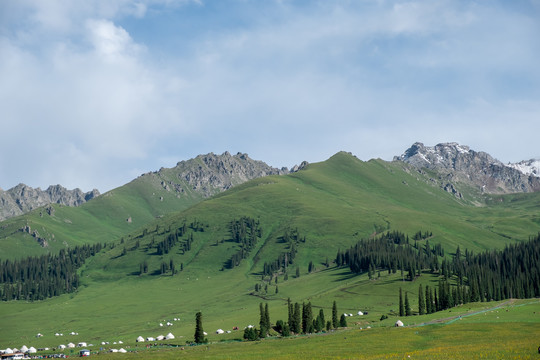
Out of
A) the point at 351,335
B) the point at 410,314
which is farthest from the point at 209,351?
the point at 410,314

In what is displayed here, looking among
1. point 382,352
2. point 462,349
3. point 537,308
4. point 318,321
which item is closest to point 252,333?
point 318,321

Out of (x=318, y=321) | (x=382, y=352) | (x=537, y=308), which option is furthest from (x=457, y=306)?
(x=382, y=352)

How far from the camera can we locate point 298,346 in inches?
5221

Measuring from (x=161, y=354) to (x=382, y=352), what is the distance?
182ft

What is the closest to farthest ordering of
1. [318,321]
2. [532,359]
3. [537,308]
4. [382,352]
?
[532,359] < [382,352] < [537,308] < [318,321]

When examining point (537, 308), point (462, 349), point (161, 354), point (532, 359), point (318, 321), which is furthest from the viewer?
point (318, 321)

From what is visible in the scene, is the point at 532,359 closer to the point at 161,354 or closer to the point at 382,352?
the point at 382,352

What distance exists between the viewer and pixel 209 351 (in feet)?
440

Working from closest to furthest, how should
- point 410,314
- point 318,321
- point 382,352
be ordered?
point 382,352, point 318,321, point 410,314

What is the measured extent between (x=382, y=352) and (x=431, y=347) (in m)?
11.6

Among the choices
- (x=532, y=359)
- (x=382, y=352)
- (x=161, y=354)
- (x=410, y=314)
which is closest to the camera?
(x=532, y=359)

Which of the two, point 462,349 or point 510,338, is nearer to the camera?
point 462,349

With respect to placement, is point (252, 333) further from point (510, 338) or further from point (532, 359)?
point (532, 359)

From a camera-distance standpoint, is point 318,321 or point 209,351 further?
point 318,321
